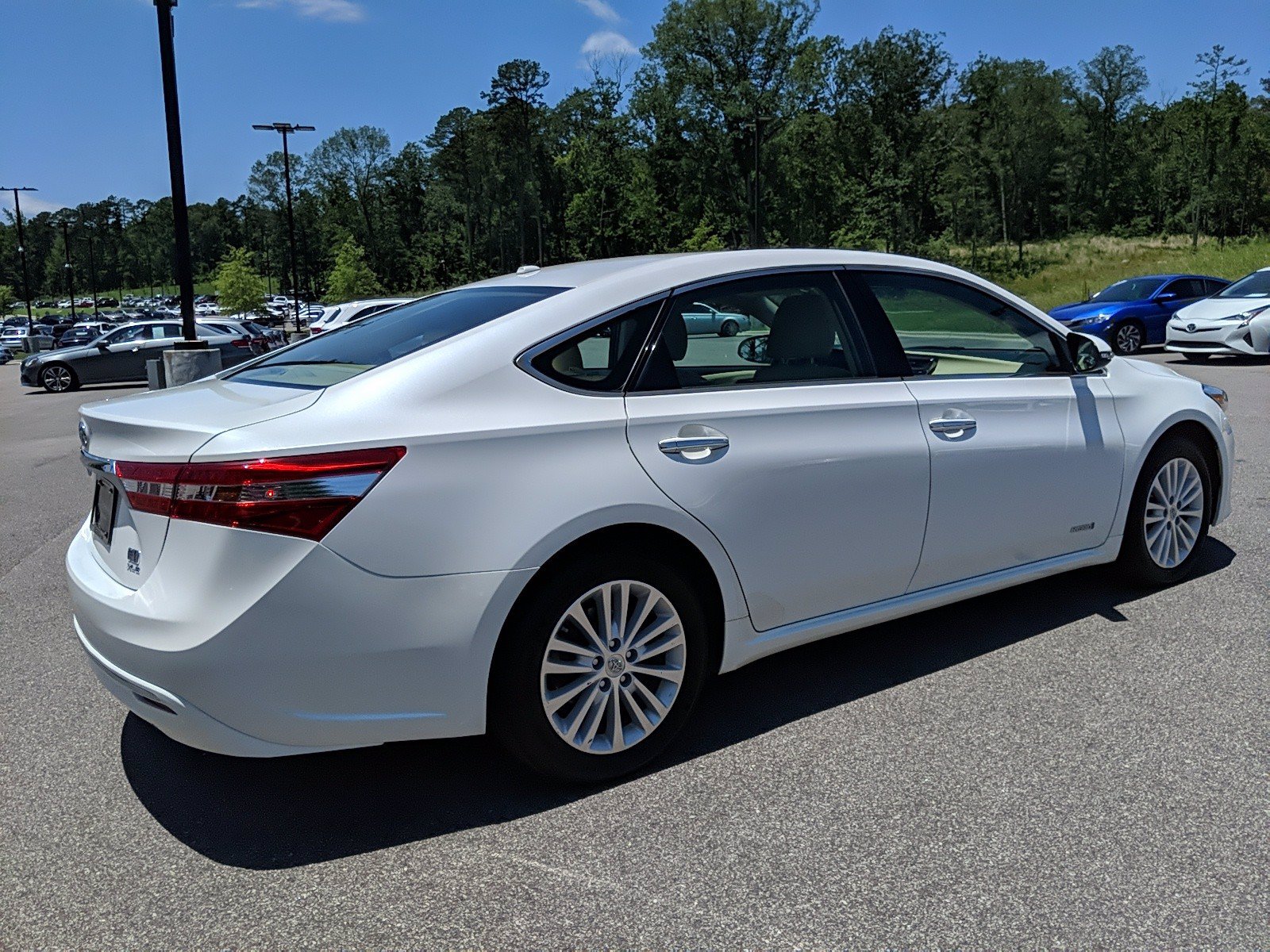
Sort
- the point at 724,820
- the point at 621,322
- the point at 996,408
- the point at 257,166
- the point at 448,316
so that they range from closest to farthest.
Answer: the point at 724,820, the point at 621,322, the point at 448,316, the point at 996,408, the point at 257,166

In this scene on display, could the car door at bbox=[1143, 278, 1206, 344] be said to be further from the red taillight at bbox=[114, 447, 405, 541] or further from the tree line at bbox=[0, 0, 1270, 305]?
the tree line at bbox=[0, 0, 1270, 305]

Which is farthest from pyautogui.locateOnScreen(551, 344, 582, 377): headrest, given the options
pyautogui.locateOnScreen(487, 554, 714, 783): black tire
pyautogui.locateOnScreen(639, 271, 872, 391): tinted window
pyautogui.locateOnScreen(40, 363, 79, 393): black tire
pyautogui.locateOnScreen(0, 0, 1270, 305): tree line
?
pyautogui.locateOnScreen(0, 0, 1270, 305): tree line

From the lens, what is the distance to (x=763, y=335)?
396 centimetres

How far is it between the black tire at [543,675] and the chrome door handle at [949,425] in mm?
1233

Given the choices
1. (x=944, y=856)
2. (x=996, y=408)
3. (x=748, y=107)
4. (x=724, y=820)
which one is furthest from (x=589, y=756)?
(x=748, y=107)

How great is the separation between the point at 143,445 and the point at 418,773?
1.35 metres

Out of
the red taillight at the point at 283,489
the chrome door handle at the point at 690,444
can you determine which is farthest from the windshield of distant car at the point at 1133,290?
the red taillight at the point at 283,489

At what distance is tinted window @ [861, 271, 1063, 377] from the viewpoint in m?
4.16

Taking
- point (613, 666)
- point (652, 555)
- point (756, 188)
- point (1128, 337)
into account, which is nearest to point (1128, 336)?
point (1128, 337)

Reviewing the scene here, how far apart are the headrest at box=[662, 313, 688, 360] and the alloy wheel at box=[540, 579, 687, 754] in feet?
2.63

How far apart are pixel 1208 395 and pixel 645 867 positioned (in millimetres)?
3964

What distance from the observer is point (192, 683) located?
278 centimetres

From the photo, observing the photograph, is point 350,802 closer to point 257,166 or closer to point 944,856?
point 944,856

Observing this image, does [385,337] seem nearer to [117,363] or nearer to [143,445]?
[143,445]
